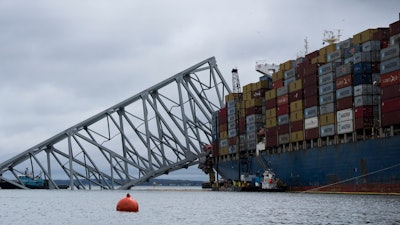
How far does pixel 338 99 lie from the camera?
94375 millimetres

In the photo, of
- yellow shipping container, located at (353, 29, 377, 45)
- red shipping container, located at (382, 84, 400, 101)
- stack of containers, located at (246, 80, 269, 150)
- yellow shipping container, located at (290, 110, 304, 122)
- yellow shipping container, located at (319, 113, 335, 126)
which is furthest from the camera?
stack of containers, located at (246, 80, 269, 150)

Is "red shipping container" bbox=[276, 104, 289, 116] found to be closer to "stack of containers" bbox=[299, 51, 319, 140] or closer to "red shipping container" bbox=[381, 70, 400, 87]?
"stack of containers" bbox=[299, 51, 319, 140]

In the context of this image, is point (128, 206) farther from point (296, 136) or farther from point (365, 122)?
point (296, 136)

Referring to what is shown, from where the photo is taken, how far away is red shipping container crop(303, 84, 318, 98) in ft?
331

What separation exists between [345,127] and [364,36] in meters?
11.2

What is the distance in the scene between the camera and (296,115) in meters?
106

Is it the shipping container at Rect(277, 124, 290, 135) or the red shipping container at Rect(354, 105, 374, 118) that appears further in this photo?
the shipping container at Rect(277, 124, 290, 135)

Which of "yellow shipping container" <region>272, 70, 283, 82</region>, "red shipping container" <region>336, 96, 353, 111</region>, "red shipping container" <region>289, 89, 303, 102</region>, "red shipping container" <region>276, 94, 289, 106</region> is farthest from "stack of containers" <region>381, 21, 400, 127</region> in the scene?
"yellow shipping container" <region>272, 70, 283, 82</region>

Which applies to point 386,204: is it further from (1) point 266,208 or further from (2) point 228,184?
(2) point 228,184

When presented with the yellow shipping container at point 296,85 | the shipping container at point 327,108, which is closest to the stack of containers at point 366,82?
the shipping container at point 327,108

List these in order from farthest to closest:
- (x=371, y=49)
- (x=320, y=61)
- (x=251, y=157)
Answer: (x=251, y=157), (x=320, y=61), (x=371, y=49)

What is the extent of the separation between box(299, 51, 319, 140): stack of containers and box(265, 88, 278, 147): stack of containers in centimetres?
1069

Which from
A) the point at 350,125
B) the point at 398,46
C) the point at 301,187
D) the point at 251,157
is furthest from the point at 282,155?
the point at 398,46

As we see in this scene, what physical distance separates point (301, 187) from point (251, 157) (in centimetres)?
1948
